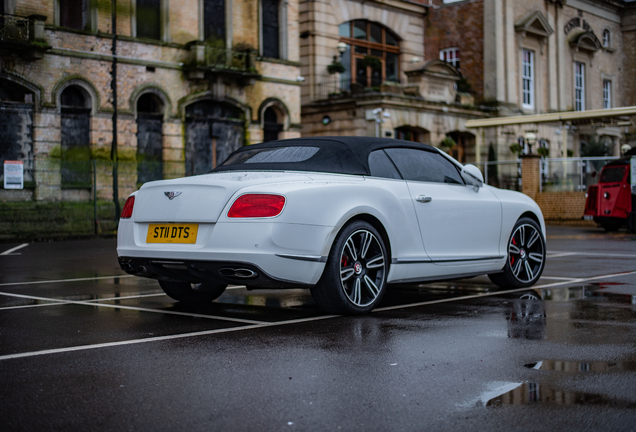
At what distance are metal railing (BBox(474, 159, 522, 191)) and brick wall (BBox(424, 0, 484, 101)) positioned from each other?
7526mm

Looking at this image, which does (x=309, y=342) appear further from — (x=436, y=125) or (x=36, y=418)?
(x=436, y=125)

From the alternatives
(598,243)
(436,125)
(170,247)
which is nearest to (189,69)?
(436,125)

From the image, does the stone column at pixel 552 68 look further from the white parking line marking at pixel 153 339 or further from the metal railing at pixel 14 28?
the white parking line marking at pixel 153 339

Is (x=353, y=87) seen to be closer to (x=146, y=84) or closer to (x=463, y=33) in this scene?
(x=463, y=33)

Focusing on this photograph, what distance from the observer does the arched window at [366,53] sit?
3638 centimetres

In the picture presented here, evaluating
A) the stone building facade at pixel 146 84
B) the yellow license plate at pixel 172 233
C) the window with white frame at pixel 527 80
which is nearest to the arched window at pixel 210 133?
the stone building facade at pixel 146 84

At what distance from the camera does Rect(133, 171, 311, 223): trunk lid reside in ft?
20.6

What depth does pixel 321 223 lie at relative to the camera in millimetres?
6312


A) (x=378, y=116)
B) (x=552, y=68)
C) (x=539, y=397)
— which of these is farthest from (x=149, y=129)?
(x=552, y=68)

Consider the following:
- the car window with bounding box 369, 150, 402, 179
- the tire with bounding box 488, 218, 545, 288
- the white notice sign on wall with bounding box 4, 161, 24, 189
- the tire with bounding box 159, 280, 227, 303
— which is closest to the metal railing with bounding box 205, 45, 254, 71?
the white notice sign on wall with bounding box 4, 161, 24, 189

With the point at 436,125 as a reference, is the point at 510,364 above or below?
below

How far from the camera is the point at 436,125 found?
3625 centimetres

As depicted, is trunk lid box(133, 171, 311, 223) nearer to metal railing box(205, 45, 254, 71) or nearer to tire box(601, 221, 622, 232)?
tire box(601, 221, 622, 232)

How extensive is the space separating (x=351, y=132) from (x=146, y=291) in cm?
2540
